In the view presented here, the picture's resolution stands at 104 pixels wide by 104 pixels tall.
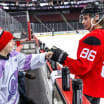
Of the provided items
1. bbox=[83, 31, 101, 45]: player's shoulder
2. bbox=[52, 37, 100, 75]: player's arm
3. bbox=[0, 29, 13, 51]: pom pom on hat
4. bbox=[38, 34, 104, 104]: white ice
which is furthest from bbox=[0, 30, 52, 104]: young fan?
bbox=[38, 34, 104, 104]: white ice

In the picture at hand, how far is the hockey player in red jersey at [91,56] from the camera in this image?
96 cm

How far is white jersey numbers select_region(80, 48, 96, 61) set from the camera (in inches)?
37.3

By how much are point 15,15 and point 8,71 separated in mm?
5136

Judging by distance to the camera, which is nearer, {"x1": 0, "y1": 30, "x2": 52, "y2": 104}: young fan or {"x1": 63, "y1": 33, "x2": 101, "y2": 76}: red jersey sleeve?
{"x1": 63, "y1": 33, "x2": 101, "y2": 76}: red jersey sleeve

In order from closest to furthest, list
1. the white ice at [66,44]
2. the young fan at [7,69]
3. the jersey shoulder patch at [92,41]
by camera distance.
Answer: the jersey shoulder patch at [92,41] → the young fan at [7,69] → the white ice at [66,44]

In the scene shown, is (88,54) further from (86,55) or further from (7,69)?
(7,69)

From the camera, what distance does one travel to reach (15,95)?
49.4 inches

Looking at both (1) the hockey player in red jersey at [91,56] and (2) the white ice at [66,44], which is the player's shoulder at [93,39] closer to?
(1) the hockey player in red jersey at [91,56]

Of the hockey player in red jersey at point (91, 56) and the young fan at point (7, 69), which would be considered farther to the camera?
the young fan at point (7, 69)

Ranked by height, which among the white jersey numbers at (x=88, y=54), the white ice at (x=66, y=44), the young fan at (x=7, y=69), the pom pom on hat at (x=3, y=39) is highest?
the pom pom on hat at (x=3, y=39)

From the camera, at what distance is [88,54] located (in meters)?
0.96

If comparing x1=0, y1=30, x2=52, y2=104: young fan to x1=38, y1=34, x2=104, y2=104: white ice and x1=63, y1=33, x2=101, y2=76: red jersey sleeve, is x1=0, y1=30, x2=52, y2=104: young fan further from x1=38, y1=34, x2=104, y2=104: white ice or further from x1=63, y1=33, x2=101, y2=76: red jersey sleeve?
x1=38, y1=34, x2=104, y2=104: white ice

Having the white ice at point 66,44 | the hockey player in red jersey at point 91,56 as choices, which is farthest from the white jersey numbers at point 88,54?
the white ice at point 66,44

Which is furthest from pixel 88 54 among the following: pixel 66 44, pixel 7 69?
pixel 66 44
